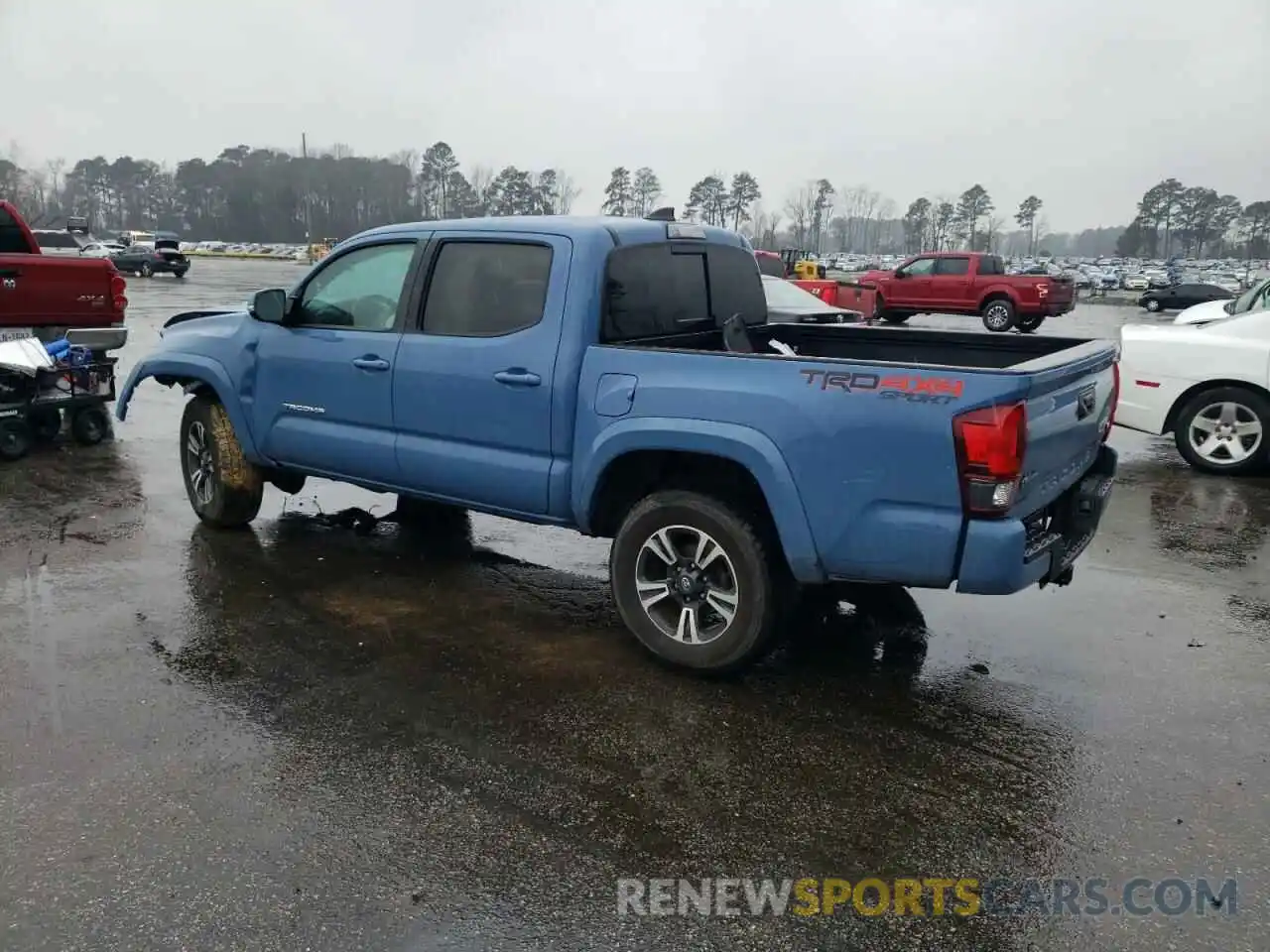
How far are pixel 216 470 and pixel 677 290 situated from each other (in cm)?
320

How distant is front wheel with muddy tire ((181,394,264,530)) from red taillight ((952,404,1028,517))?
4.45 metres

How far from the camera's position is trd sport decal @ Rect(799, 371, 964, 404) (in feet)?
11.8

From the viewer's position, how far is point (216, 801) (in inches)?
133

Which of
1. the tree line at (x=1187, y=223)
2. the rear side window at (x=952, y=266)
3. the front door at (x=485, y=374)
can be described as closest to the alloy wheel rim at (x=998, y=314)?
the rear side window at (x=952, y=266)

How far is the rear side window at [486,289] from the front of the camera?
189 inches

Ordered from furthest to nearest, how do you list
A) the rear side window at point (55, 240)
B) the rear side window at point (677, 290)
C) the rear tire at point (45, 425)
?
the rear side window at point (55, 240) → the rear tire at point (45, 425) → the rear side window at point (677, 290)

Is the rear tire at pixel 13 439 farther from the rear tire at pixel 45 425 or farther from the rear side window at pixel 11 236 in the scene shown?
the rear side window at pixel 11 236

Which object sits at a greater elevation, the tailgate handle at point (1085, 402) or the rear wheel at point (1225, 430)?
the tailgate handle at point (1085, 402)

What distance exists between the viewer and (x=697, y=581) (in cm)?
435

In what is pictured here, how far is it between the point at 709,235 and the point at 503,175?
74.4 metres

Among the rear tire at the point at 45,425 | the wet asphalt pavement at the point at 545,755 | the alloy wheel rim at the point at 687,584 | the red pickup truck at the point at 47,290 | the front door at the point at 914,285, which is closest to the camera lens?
the wet asphalt pavement at the point at 545,755

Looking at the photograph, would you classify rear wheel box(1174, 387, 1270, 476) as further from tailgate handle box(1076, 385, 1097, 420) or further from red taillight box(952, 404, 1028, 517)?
red taillight box(952, 404, 1028, 517)

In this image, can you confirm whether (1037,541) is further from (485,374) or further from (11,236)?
(11,236)

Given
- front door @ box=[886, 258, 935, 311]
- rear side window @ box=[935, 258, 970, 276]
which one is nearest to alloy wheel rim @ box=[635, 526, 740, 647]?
rear side window @ box=[935, 258, 970, 276]
